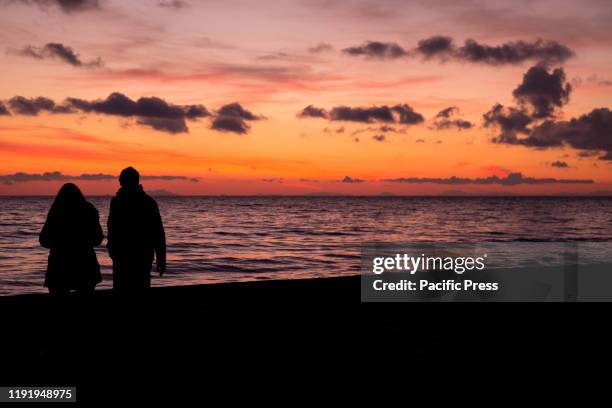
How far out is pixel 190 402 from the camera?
5273mm

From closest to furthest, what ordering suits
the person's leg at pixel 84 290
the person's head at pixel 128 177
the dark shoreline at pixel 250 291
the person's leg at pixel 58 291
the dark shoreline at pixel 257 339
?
1. the dark shoreline at pixel 257 339
2. the person's head at pixel 128 177
3. the person's leg at pixel 58 291
4. the person's leg at pixel 84 290
5. the dark shoreline at pixel 250 291

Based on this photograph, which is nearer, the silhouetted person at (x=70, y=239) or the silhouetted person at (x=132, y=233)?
the silhouetted person at (x=132, y=233)

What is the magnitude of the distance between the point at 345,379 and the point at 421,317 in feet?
10.8

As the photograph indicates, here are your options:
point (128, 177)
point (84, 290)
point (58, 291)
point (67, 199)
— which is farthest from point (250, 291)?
point (128, 177)

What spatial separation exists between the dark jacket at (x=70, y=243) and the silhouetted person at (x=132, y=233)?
1.75ft

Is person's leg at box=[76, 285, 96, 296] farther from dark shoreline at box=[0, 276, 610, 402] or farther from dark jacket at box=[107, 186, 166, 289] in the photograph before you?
dark jacket at box=[107, 186, 166, 289]

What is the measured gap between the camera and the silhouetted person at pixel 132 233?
695cm

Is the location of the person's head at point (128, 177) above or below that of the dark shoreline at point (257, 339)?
A: above

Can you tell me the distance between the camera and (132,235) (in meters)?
6.98

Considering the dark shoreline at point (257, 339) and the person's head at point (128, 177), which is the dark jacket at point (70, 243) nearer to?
the dark shoreline at point (257, 339)

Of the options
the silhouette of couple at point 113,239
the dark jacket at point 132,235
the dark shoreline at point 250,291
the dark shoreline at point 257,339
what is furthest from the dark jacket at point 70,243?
the dark shoreline at point 250,291

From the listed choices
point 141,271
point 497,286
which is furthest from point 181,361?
point 497,286

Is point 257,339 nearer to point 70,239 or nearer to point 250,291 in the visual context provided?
point 70,239

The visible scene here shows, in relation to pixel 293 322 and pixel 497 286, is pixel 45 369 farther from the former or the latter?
pixel 497 286
